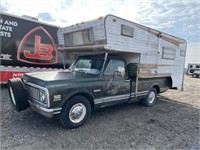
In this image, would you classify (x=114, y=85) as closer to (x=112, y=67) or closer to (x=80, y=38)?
(x=112, y=67)

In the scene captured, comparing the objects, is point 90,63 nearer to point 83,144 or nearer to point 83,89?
point 83,89

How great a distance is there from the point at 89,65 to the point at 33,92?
6.13 feet

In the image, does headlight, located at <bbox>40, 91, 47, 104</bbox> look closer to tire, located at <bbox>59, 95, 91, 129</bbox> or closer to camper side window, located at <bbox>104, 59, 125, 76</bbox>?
tire, located at <bbox>59, 95, 91, 129</bbox>

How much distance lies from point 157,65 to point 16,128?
216 inches

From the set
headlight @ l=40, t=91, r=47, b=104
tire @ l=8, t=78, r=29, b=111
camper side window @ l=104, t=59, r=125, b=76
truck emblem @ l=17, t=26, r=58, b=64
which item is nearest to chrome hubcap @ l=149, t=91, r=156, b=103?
camper side window @ l=104, t=59, r=125, b=76

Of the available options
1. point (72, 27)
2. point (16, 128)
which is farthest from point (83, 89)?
point (72, 27)

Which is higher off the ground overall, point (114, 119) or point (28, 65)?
point (28, 65)

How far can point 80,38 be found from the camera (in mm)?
5188

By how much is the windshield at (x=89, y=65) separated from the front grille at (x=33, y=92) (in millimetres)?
1639

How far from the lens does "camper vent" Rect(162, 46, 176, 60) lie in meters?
7.01

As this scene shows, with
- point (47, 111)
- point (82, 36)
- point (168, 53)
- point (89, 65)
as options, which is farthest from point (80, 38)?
point (168, 53)

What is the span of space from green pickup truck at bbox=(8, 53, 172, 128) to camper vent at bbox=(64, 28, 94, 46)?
530mm

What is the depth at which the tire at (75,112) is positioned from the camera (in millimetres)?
3865

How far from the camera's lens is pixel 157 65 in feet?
22.1
